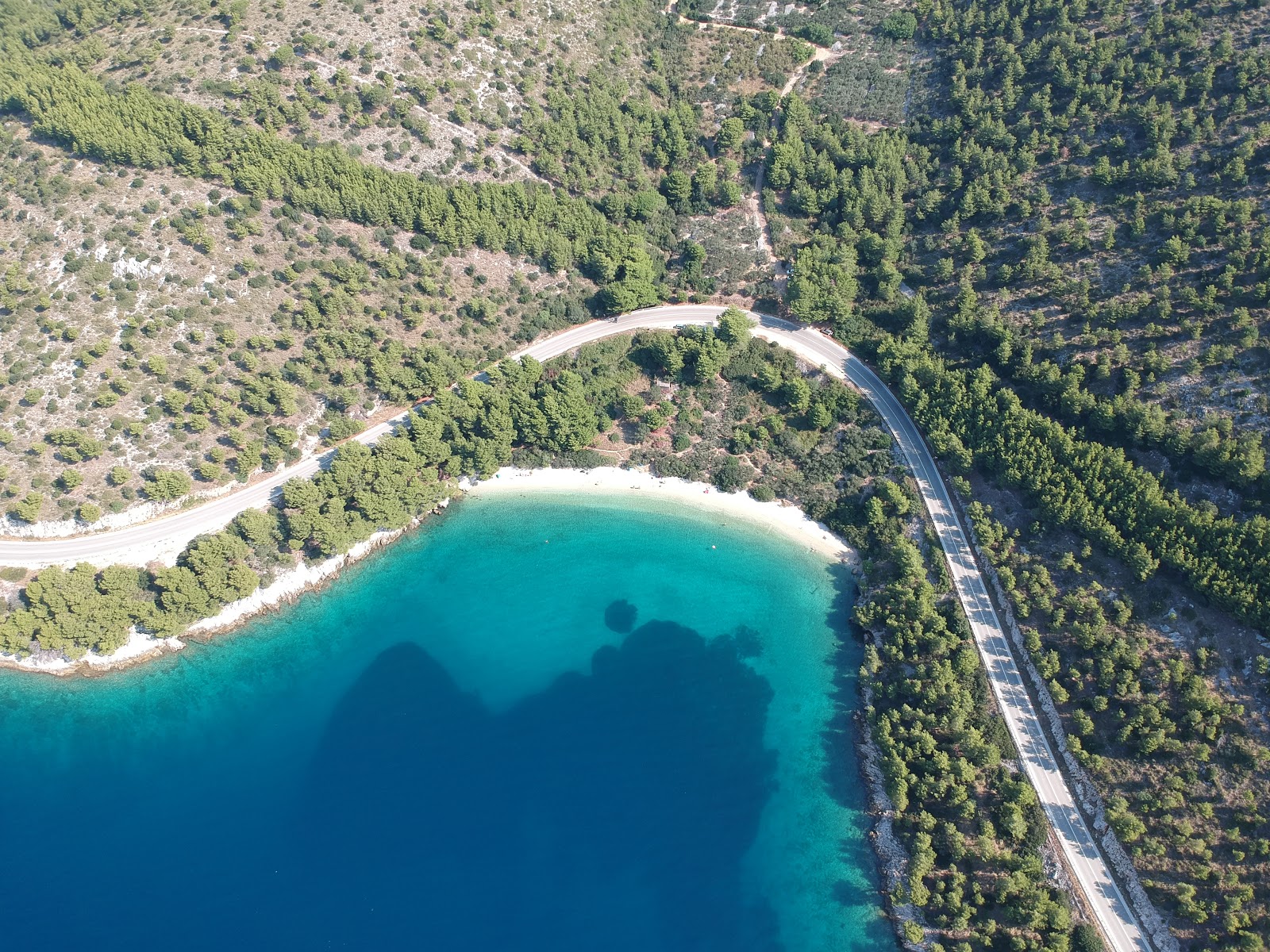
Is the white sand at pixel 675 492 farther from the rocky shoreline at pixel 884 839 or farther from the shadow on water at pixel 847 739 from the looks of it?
the rocky shoreline at pixel 884 839

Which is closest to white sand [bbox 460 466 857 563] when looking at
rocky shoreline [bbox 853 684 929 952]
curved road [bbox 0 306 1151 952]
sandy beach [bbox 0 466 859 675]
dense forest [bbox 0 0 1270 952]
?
sandy beach [bbox 0 466 859 675]

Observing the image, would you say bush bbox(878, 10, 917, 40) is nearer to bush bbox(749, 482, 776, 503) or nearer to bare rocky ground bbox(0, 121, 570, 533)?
bush bbox(749, 482, 776, 503)

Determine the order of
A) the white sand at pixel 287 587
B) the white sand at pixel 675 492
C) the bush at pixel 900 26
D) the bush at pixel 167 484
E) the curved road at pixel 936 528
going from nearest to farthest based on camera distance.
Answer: the curved road at pixel 936 528 < the bush at pixel 167 484 < the white sand at pixel 287 587 < the white sand at pixel 675 492 < the bush at pixel 900 26

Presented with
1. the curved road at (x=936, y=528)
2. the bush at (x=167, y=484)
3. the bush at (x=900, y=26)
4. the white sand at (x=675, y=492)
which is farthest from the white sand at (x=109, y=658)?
the bush at (x=900, y=26)

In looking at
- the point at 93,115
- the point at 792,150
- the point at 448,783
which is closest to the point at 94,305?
the point at 93,115

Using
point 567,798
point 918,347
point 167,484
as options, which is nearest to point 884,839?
point 567,798
